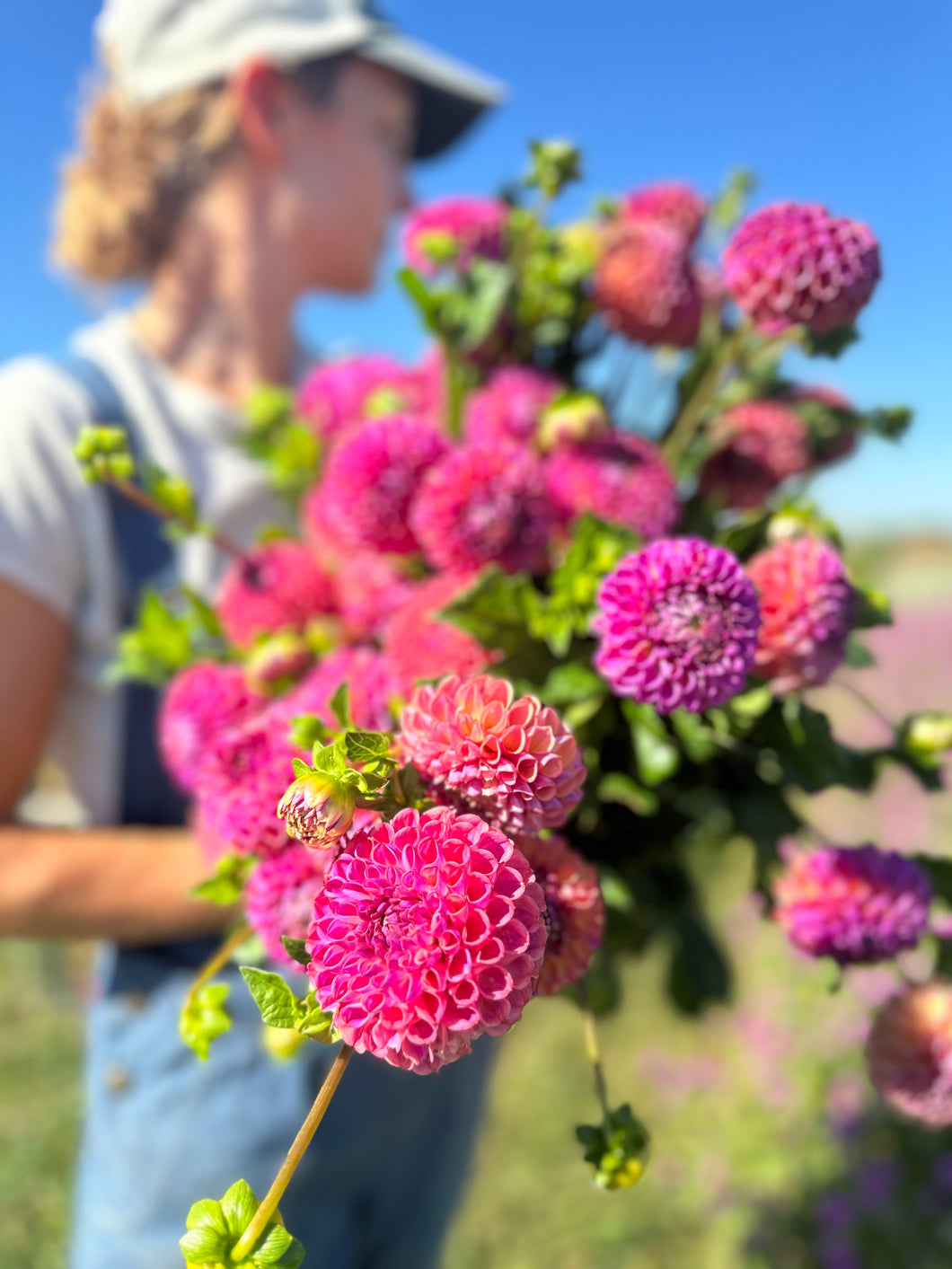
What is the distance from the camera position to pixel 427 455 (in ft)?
1.90

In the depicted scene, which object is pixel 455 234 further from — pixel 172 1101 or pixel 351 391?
pixel 172 1101

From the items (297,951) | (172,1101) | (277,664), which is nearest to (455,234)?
(277,664)

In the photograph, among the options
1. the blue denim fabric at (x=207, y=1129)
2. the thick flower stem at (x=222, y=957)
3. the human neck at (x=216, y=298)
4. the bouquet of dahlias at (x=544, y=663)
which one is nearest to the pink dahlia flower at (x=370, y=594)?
the bouquet of dahlias at (x=544, y=663)

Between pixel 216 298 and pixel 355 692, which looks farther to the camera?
pixel 216 298

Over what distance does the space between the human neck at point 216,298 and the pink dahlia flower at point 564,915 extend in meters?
0.93

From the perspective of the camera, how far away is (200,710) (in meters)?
0.57

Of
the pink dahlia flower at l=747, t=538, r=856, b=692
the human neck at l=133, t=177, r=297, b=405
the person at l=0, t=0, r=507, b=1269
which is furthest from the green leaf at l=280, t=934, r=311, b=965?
the human neck at l=133, t=177, r=297, b=405

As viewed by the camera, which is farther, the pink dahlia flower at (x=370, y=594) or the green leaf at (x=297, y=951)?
the pink dahlia flower at (x=370, y=594)

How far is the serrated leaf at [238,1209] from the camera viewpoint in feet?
0.94

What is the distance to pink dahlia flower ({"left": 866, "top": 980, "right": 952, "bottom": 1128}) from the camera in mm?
445

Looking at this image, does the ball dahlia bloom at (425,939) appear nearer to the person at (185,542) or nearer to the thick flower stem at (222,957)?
the thick flower stem at (222,957)

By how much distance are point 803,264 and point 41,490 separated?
0.71 meters

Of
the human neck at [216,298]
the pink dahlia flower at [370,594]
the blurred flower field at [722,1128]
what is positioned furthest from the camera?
the blurred flower field at [722,1128]

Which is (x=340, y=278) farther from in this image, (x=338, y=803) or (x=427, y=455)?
(x=338, y=803)
